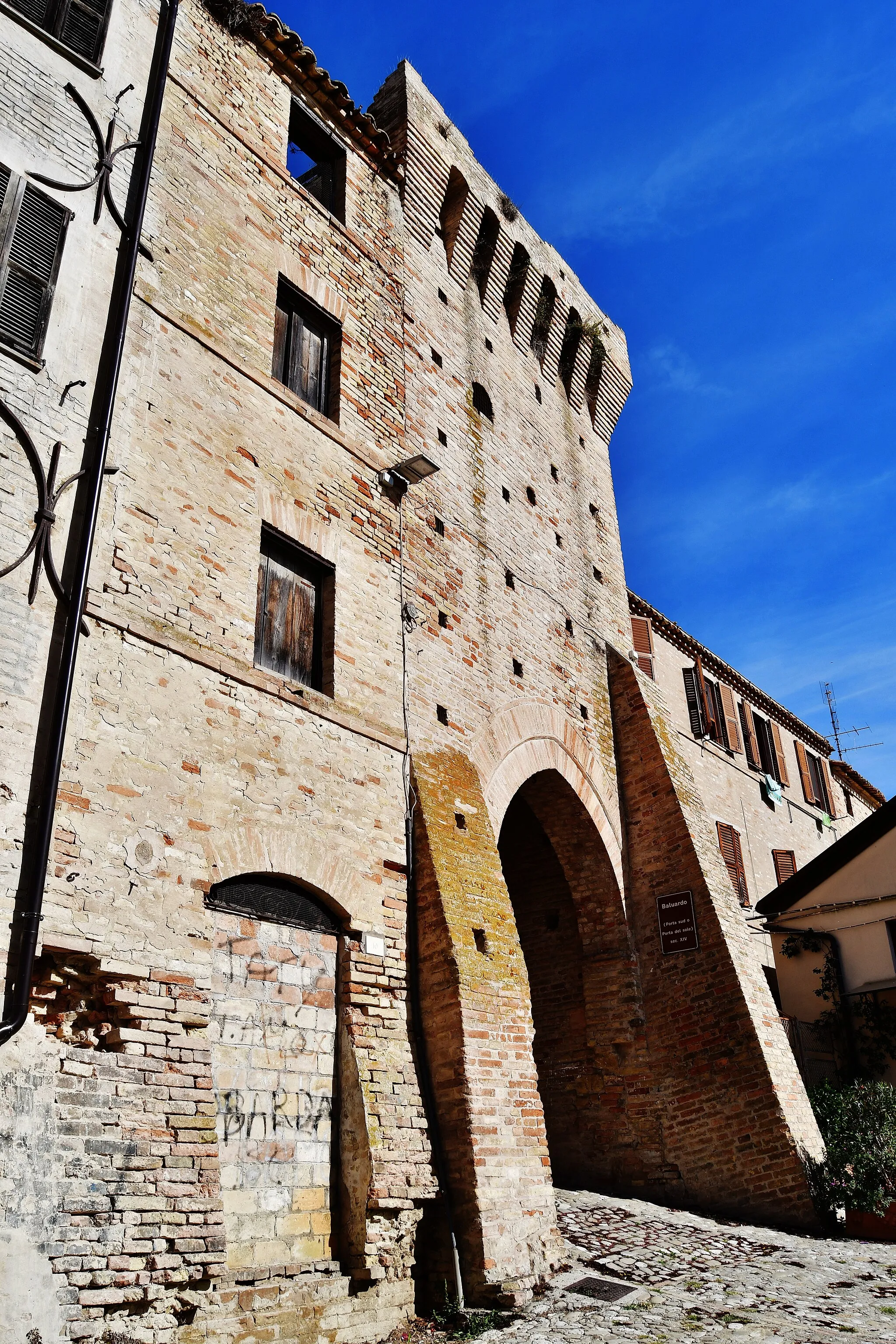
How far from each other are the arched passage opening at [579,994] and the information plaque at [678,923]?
42 cm

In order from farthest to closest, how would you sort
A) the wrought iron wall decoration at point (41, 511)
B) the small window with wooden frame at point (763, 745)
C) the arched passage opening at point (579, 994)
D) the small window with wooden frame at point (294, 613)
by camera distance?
1. the small window with wooden frame at point (763, 745)
2. the arched passage opening at point (579, 994)
3. the small window with wooden frame at point (294, 613)
4. the wrought iron wall decoration at point (41, 511)

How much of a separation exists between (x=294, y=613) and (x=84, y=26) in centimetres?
451

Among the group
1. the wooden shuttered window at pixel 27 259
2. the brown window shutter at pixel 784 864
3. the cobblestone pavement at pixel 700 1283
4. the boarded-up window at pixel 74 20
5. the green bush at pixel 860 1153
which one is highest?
the boarded-up window at pixel 74 20

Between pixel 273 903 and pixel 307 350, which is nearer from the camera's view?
pixel 273 903

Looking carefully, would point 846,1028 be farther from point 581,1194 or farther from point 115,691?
point 115,691

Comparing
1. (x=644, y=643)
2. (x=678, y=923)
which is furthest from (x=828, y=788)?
(x=678, y=923)

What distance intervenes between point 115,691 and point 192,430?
221 centimetres

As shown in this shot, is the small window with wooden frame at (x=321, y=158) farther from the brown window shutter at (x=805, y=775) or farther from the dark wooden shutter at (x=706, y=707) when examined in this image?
the brown window shutter at (x=805, y=775)

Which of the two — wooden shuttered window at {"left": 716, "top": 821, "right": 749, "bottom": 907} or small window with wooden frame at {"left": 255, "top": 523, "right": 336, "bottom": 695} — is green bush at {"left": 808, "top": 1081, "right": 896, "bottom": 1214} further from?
small window with wooden frame at {"left": 255, "top": 523, "right": 336, "bottom": 695}

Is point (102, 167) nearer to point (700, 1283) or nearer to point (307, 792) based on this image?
point (307, 792)

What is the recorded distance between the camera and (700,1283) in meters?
7.29

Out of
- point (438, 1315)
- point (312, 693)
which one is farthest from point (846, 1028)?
point (312, 693)

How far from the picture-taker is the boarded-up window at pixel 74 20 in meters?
7.08

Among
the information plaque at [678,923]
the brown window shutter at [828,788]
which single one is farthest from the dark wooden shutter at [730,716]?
the information plaque at [678,923]
